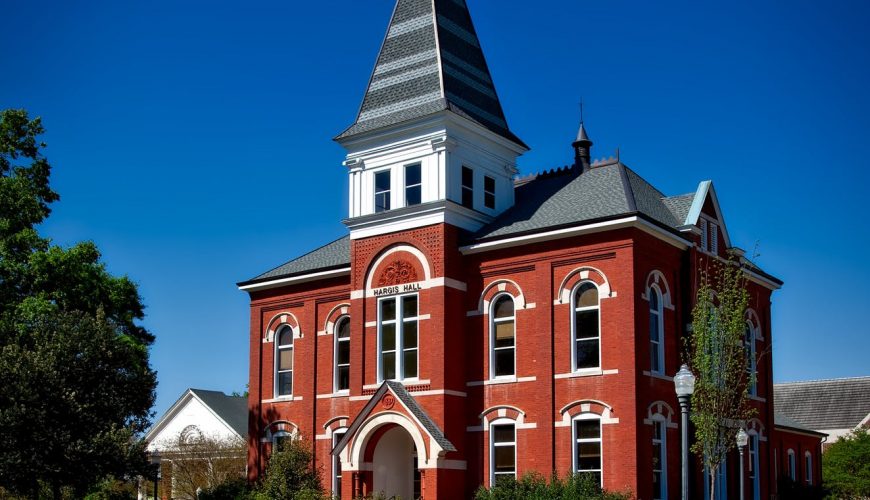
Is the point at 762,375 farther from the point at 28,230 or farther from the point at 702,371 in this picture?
the point at 28,230

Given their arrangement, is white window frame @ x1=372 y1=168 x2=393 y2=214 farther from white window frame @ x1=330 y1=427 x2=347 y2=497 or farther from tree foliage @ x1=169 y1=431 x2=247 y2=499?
tree foliage @ x1=169 y1=431 x2=247 y2=499

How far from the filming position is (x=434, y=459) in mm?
31891

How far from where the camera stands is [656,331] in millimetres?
32188

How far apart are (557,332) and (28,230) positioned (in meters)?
19.7

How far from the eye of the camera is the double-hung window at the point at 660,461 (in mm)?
30759

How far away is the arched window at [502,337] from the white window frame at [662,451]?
15.4ft

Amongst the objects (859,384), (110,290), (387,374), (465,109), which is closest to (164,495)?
(110,290)

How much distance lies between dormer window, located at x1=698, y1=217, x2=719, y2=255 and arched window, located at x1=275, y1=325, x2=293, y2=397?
1568cm

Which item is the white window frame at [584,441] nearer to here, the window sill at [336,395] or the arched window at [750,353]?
the arched window at [750,353]

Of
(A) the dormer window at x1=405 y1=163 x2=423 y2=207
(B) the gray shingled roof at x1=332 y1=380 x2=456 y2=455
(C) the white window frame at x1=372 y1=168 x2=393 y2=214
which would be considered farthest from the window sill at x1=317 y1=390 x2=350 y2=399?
(A) the dormer window at x1=405 y1=163 x2=423 y2=207

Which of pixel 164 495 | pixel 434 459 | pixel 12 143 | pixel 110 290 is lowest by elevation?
pixel 164 495

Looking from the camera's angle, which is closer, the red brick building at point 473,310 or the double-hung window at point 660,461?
the double-hung window at point 660,461

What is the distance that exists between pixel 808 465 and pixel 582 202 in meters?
25.5

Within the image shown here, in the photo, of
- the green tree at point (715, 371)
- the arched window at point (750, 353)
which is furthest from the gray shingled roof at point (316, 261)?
the arched window at point (750, 353)
